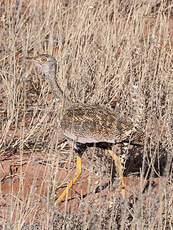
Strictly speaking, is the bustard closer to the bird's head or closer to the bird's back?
the bird's back

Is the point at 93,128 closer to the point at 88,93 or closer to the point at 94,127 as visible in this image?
the point at 94,127

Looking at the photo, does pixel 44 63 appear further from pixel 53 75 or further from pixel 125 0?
pixel 125 0

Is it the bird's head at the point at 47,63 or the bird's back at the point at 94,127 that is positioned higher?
the bird's head at the point at 47,63

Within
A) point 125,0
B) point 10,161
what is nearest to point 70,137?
point 10,161

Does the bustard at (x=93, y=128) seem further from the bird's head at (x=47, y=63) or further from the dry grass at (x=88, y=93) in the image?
the bird's head at (x=47, y=63)

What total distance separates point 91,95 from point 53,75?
2.79 ft

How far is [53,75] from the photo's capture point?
455cm

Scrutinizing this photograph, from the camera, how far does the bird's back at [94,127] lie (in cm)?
402

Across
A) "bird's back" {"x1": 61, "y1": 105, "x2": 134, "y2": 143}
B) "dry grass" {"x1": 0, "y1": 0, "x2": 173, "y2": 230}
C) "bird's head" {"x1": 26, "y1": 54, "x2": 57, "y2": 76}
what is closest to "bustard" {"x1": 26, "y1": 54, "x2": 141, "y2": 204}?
"bird's back" {"x1": 61, "y1": 105, "x2": 134, "y2": 143}

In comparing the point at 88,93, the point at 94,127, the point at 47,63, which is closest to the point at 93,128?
the point at 94,127

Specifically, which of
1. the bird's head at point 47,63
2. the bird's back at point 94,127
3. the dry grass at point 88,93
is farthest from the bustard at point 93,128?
the bird's head at point 47,63

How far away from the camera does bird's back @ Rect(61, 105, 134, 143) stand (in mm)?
4016

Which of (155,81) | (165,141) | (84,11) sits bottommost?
(165,141)

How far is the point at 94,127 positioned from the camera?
13.3 ft
